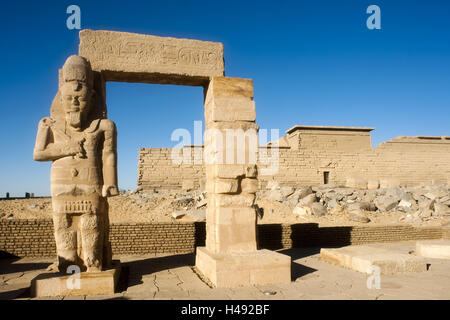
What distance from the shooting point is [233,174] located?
5.11m

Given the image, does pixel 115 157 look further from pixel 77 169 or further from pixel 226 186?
pixel 226 186

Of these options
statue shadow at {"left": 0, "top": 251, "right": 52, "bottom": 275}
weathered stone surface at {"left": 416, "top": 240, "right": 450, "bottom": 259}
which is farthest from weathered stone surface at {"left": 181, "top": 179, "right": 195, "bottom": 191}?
weathered stone surface at {"left": 416, "top": 240, "right": 450, "bottom": 259}

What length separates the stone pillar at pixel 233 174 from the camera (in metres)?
5.03

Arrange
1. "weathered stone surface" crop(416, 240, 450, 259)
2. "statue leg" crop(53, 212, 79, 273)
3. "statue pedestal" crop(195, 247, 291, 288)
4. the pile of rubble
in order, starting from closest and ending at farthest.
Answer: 1. "statue leg" crop(53, 212, 79, 273)
2. "statue pedestal" crop(195, 247, 291, 288)
3. "weathered stone surface" crop(416, 240, 450, 259)
4. the pile of rubble

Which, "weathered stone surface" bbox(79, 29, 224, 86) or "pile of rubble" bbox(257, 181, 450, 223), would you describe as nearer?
"weathered stone surface" bbox(79, 29, 224, 86)

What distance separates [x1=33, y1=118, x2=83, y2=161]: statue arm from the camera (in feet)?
14.5

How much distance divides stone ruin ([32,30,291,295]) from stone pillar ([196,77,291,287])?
0.05 feet

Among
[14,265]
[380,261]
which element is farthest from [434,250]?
[14,265]

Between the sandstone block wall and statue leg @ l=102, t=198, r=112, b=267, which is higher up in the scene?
statue leg @ l=102, t=198, r=112, b=267

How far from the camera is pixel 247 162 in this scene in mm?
A: 5238

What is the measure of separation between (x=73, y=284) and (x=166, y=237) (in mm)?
3396

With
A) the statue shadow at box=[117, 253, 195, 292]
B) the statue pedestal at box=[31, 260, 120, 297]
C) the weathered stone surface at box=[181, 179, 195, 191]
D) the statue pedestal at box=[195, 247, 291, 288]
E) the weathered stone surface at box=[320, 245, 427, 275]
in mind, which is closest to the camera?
the statue pedestal at box=[31, 260, 120, 297]

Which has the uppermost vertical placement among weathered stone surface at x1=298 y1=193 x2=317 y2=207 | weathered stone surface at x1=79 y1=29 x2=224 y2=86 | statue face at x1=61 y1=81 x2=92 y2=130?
weathered stone surface at x1=79 y1=29 x2=224 y2=86

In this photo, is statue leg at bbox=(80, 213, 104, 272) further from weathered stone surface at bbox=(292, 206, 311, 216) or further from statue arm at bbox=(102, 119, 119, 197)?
weathered stone surface at bbox=(292, 206, 311, 216)
